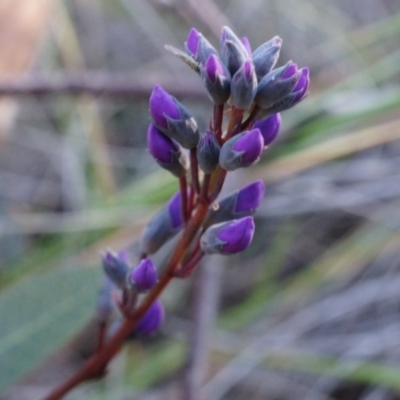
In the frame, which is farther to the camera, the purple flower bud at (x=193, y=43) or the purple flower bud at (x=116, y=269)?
the purple flower bud at (x=116, y=269)

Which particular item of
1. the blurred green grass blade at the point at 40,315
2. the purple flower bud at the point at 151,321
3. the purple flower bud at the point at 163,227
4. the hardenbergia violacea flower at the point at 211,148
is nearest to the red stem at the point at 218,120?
the hardenbergia violacea flower at the point at 211,148

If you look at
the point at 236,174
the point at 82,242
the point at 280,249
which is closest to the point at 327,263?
the point at 280,249

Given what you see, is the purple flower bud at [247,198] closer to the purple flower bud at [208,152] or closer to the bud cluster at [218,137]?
the bud cluster at [218,137]

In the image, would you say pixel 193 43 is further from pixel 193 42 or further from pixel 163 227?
pixel 163 227

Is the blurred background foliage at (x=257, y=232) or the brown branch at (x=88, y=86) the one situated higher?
the brown branch at (x=88, y=86)

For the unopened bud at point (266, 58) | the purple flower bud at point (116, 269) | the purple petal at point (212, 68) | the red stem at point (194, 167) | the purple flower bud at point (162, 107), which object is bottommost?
the purple flower bud at point (116, 269)

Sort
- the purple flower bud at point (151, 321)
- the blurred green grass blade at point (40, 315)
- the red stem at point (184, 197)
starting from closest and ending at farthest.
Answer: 1. the red stem at point (184, 197)
2. the purple flower bud at point (151, 321)
3. the blurred green grass blade at point (40, 315)

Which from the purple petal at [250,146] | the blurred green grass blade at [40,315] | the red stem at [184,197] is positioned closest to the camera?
the purple petal at [250,146]
